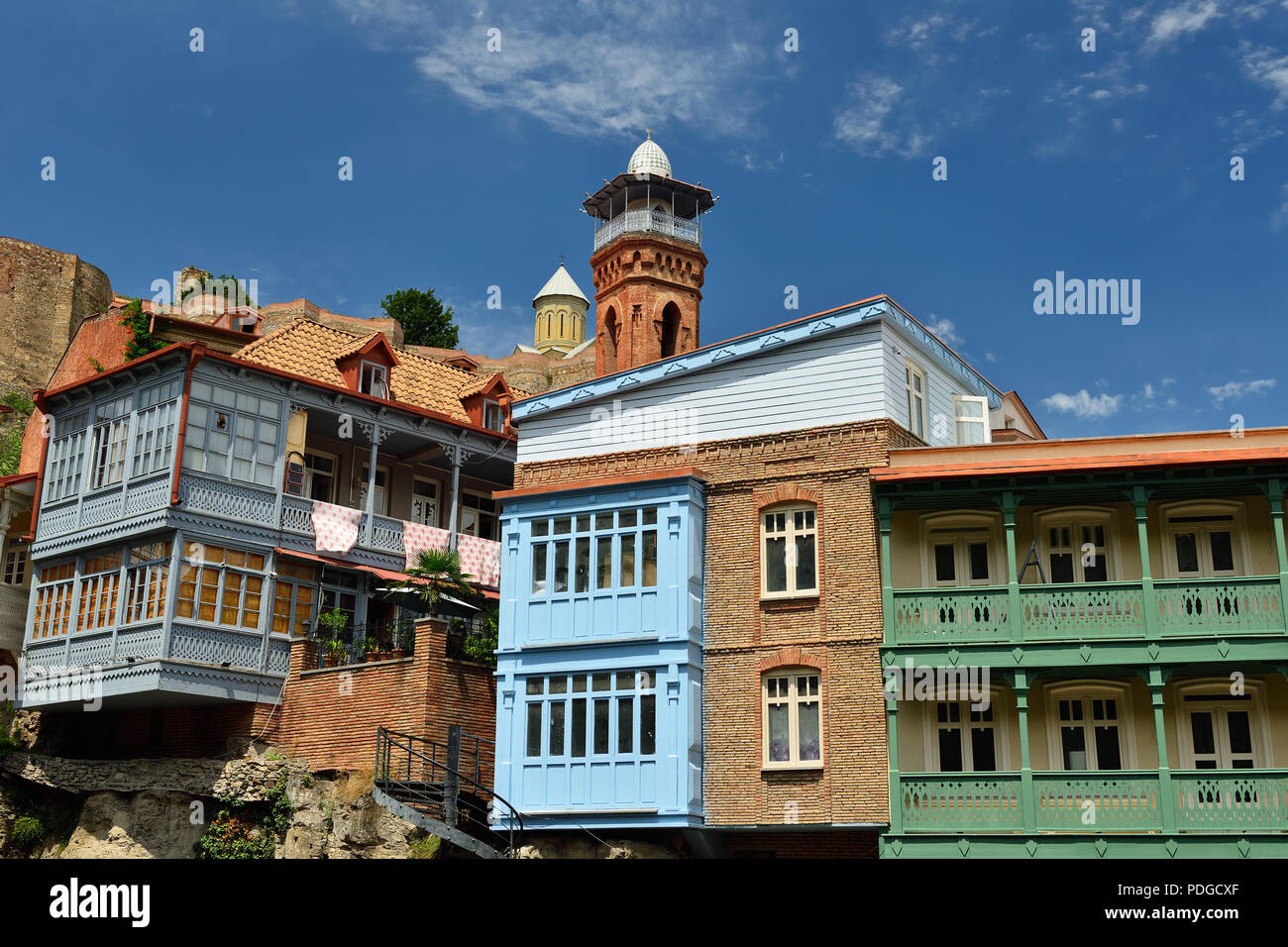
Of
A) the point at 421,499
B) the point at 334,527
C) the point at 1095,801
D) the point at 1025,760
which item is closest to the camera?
the point at 1095,801

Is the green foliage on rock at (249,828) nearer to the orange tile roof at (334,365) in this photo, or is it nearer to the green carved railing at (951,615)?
the orange tile roof at (334,365)

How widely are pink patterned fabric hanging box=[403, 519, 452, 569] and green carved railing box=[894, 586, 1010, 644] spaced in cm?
1407

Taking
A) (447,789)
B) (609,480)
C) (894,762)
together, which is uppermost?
(609,480)

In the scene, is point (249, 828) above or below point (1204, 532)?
below

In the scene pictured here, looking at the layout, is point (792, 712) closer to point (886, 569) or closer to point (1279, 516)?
point (886, 569)

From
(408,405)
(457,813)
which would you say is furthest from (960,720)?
(408,405)

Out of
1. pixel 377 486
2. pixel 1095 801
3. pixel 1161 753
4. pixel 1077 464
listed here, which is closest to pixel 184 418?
pixel 377 486

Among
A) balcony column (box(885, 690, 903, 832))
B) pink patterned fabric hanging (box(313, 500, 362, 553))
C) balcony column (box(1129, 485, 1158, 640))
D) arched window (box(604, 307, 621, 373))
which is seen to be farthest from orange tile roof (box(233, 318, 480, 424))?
balcony column (box(1129, 485, 1158, 640))

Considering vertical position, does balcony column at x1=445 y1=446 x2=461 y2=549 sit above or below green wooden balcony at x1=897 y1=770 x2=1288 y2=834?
above

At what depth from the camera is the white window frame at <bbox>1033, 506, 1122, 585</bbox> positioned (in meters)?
25.8

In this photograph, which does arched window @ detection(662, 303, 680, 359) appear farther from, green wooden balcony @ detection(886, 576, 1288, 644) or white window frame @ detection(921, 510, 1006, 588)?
green wooden balcony @ detection(886, 576, 1288, 644)

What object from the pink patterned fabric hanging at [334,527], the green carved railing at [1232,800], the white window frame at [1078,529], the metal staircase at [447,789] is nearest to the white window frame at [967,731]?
the white window frame at [1078,529]

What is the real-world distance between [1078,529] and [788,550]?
212 inches

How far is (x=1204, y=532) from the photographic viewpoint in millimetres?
25734
